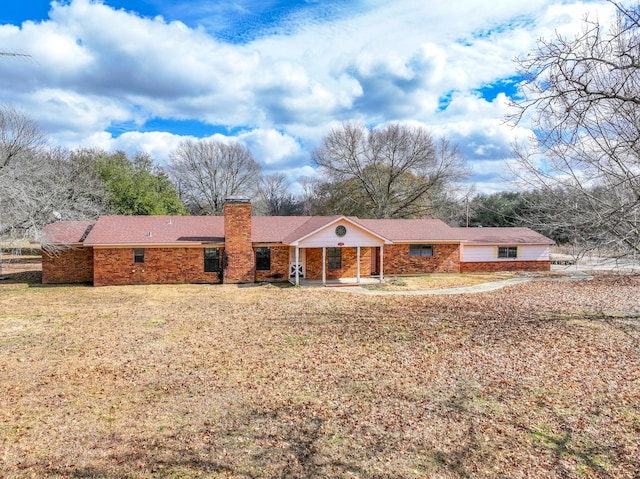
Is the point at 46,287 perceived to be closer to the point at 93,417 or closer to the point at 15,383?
the point at 15,383

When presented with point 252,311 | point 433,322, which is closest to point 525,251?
point 433,322

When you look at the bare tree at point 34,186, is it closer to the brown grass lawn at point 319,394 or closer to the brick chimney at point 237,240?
the brown grass lawn at point 319,394

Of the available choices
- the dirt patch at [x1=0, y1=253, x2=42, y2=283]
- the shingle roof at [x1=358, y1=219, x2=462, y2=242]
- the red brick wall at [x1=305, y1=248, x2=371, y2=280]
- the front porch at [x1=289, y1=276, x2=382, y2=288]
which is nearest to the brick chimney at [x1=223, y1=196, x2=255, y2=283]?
the front porch at [x1=289, y1=276, x2=382, y2=288]

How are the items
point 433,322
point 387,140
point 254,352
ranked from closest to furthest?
1. point 254,352
2. point 433,322
3. point 387,140

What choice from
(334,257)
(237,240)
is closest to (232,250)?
(237,240)

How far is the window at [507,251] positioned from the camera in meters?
25.9

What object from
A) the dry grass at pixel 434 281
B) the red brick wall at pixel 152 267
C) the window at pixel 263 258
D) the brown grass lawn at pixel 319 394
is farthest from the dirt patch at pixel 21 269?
the dry grass at pixel 434 281

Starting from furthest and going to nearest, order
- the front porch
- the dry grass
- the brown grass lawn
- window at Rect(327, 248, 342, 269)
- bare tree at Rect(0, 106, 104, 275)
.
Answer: window at Rect(327, 248, 342, 269) < the front porch < the dry grass < bare tree at Rect(0, 106, 104, 275) < the brown grass lawn

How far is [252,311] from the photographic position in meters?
13.9

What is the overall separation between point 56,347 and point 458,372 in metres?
8.84

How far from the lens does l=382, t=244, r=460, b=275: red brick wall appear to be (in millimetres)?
23891

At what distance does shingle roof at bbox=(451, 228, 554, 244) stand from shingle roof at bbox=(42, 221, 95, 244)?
20.7 meters

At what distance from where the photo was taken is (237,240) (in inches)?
818

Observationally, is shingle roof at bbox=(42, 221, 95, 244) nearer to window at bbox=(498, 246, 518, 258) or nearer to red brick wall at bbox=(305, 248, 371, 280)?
red brick wall at bbox=(305, 248, 371, 280)
